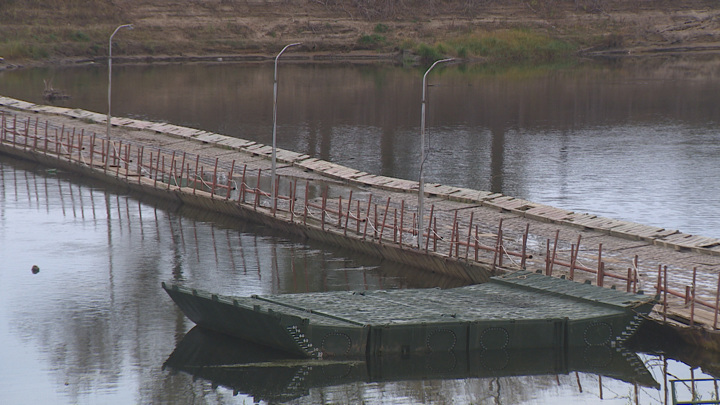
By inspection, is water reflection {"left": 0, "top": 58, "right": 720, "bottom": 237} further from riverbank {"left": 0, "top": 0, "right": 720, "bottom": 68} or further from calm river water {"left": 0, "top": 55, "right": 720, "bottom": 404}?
riverbank {"left": 0, "top": 0, "right": 720, "bottom": 68}

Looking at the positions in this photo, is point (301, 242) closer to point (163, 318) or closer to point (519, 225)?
point (519, 225)

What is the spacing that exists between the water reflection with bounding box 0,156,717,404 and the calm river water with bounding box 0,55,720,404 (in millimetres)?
99

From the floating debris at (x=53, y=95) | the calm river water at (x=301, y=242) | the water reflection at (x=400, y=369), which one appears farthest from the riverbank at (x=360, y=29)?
the water reflection at (x=400, y=369)

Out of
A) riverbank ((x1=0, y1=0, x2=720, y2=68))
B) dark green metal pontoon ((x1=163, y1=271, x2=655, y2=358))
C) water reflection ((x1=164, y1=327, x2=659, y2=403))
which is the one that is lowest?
water reflection ((x1=164, y1=327, x2=659, y2=403))

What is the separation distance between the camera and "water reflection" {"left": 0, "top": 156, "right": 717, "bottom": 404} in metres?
34.6

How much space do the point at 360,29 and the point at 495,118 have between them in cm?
6211

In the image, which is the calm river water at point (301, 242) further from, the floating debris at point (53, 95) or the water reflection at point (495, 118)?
the floating debris at point (53, 95)

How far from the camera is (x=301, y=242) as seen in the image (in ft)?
173

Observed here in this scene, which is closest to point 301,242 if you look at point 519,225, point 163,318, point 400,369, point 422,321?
point 519,225

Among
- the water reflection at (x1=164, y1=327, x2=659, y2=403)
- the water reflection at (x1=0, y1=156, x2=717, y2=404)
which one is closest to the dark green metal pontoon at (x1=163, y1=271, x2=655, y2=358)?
the water reflection at (x1=164, y1=327, x2=659, y2=403)

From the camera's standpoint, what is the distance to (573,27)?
531 ft

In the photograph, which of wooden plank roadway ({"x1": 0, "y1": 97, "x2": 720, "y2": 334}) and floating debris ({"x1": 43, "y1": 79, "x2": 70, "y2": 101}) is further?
floating debris ({"x1": 43, "y1": 79, "x2": 70, "y2": 101})

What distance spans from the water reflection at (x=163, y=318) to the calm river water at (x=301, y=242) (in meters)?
0.10

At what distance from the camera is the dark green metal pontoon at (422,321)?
35625 millimetres
